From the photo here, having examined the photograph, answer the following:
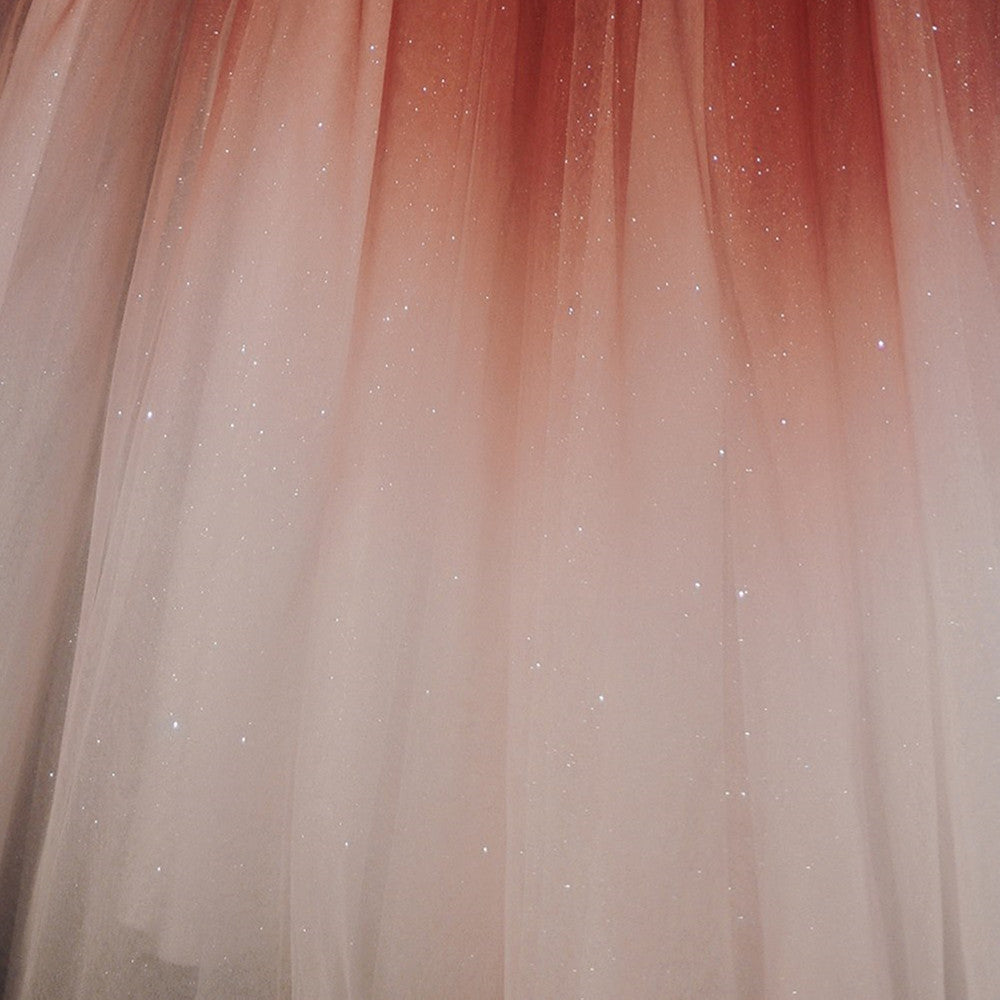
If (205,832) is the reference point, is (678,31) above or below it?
above

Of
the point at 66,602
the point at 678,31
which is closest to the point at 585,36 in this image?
the point at 678,31

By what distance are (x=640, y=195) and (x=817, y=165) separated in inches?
4.0

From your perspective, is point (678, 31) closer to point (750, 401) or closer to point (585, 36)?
point (585, 36)

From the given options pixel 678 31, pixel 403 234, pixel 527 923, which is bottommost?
pixel 527 923

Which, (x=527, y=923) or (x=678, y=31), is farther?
(x=678, y=31)

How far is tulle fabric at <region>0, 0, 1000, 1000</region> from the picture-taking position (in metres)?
0.35

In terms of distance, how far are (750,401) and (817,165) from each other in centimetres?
14

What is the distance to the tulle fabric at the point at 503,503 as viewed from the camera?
0.35 meters

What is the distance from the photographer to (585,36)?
476mm

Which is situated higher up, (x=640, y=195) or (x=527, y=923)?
(x=640, y=195)

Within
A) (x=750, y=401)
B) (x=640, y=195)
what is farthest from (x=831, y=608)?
(x=640, y=195)

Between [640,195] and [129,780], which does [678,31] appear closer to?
[640,195]

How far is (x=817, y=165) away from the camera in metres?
0.46

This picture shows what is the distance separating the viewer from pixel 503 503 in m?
0.43
